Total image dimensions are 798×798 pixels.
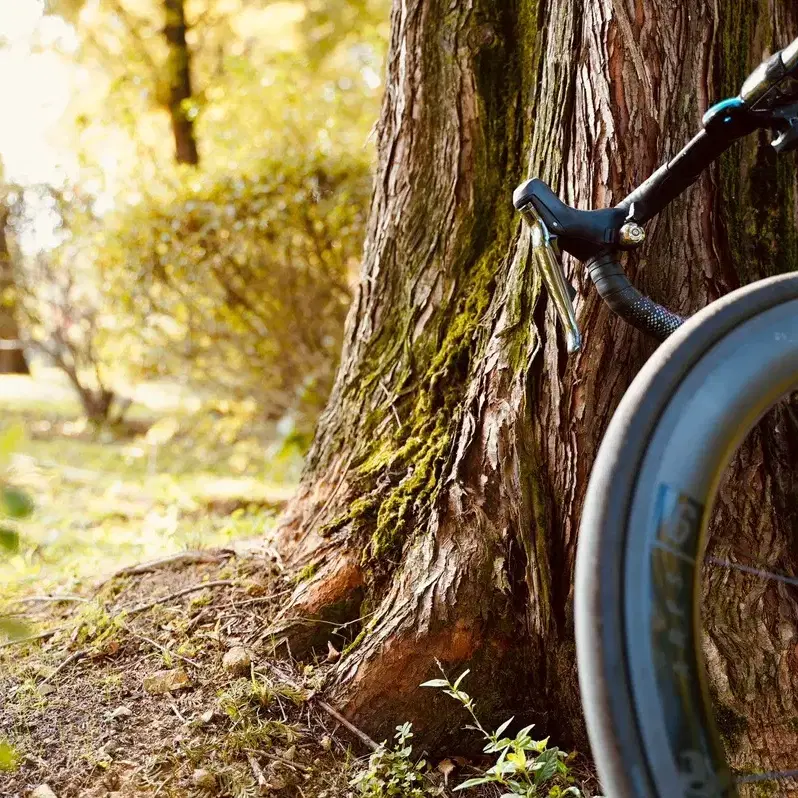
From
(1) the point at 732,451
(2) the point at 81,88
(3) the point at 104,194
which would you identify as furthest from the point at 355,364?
(2) the point at 81,88

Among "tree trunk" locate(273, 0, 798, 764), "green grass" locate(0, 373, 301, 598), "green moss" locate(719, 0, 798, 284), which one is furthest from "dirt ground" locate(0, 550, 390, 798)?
"green moss" locate(719, 0, 798, 284)

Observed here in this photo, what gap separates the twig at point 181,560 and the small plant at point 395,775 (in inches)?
33.3

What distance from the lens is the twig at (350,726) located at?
5.60 feet

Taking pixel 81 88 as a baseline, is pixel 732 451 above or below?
below

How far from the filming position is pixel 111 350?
22.9 ft

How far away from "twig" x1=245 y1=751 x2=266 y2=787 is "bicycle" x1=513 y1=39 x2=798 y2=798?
82 cm

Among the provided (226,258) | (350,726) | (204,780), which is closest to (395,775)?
(350,726)

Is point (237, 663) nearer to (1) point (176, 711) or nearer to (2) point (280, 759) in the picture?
(1) point (176, 711)

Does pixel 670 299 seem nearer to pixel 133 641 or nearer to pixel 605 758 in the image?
pixel 605 758

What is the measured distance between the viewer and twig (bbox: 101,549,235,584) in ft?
7.56

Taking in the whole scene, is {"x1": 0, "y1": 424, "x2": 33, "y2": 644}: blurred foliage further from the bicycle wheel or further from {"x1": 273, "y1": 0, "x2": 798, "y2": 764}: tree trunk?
{"x1": 273, "y1": 0, "x2": 798, "y2": 764}: tree trunk

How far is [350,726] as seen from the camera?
5.65ft

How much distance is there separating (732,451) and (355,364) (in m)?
1.32

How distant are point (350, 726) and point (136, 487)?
4066 mm
